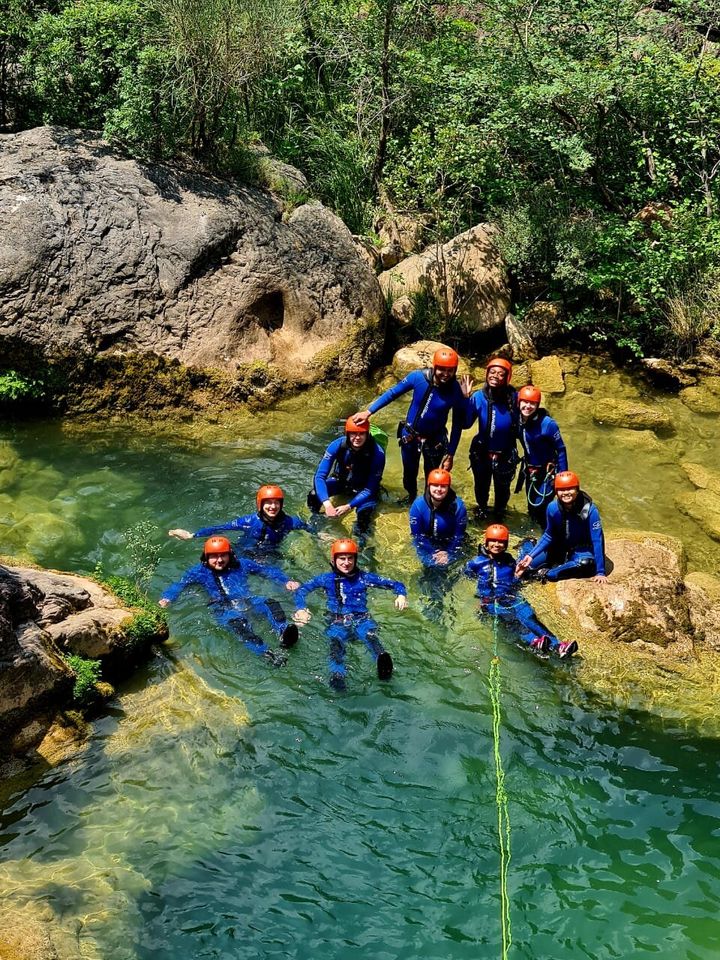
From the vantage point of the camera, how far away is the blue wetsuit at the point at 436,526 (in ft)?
30.1

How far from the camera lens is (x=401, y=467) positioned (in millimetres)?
11547

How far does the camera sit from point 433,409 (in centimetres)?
976

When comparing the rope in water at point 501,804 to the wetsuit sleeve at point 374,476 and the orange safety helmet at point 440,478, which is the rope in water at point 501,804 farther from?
the wetsuit sleeve at point 374,476

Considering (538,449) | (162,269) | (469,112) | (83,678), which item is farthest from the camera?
(469,112)

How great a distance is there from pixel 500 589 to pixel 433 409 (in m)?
2.25

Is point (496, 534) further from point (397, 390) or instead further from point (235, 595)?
point (235, 595)

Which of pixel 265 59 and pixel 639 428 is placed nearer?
pixel 639 428

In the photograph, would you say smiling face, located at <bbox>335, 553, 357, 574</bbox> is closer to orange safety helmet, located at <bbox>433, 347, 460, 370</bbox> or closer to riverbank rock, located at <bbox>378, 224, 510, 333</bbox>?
orange safety helmet, located at <bbox>433, 347, 460, 370</bbox>

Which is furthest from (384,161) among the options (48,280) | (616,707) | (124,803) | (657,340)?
(124,803)

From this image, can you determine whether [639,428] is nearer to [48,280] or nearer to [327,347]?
[327,347]

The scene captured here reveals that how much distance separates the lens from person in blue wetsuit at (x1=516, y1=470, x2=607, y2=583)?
27.6 feet

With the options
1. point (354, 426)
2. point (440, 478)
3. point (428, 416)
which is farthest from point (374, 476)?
point (440, 478)

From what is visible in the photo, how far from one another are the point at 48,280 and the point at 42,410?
5.63ft

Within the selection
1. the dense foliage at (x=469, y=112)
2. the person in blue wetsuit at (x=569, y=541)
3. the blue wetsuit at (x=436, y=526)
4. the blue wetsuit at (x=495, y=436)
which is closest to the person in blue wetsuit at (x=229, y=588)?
the blue wetsuit at (x=436, y=526)
